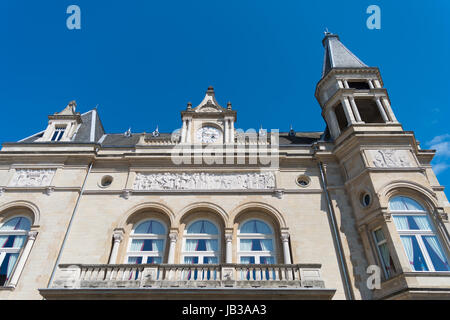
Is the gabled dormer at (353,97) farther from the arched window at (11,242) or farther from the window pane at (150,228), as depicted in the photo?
the arched window at (11,242)

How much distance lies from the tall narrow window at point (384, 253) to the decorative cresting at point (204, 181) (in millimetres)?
5581

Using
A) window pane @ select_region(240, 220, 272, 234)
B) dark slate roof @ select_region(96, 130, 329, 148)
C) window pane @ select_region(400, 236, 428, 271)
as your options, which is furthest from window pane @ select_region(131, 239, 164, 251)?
window pane @ select_region(400, 236, 428, 271)

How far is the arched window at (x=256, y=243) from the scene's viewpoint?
45.4ft

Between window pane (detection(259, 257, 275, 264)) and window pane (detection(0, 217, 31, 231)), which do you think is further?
window pane (detection(0, 217, 31, 231))

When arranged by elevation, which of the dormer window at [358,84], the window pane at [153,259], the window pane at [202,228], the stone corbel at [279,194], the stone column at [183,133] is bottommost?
the window pane at [153,259]

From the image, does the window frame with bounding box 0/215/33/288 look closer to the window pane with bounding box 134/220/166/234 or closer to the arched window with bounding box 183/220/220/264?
the window pane with bounding box 134/220/166/234

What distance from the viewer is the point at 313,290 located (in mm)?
10789

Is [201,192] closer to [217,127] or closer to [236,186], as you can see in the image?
[236,186]

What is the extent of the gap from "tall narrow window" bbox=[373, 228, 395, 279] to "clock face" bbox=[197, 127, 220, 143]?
10572mm

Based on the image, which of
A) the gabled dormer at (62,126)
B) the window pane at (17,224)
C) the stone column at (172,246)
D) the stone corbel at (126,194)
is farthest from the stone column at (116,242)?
the gabled dormer at (62,126)

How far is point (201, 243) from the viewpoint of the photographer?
14461mm

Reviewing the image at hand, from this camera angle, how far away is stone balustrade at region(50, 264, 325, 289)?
11.1 m

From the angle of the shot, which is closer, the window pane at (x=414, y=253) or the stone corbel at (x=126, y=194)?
the window pane at (x=414, y=253)

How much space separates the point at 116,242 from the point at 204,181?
5537mm
